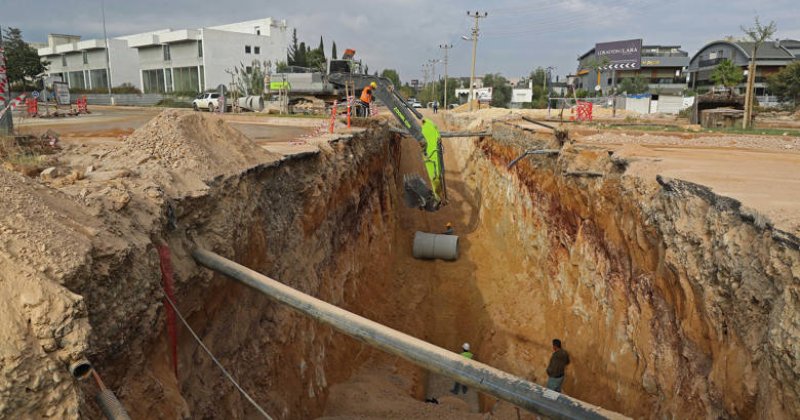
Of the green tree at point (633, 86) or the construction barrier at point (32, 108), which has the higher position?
the green tree at point (633, 86)

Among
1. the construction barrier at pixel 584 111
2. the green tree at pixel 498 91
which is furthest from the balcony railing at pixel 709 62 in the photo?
the construction barrier at pixel 584 111

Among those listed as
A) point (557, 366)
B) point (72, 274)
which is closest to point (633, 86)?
point (557, 366)

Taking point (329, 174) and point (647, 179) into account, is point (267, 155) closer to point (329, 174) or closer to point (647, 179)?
point (329, 174)

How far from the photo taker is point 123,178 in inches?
224

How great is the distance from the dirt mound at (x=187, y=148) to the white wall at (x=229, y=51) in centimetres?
5305

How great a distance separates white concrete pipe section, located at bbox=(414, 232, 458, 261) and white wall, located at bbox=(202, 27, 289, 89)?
152ft

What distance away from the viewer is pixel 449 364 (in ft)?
13.2

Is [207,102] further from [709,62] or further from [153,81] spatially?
[709,62]

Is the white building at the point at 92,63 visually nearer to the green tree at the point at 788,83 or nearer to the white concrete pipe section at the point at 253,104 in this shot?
the white concrete pipe section at the point at 253,104

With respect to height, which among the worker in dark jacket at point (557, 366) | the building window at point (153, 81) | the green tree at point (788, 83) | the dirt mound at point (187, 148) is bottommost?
the worker in dark jacket at point (557, 366)

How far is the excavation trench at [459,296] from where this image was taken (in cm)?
449

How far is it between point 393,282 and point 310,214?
7488 millimetres

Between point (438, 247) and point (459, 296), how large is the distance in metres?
2.33

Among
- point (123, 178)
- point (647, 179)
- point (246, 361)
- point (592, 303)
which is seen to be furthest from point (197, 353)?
point (592, 303)
